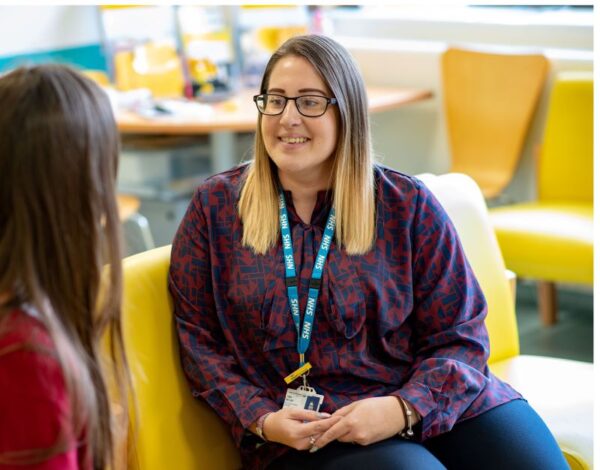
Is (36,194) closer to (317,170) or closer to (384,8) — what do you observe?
(317,170)

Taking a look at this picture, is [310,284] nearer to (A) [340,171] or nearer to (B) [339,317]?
(B) [339,317]

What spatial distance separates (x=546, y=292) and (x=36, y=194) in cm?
304

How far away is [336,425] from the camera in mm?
1959

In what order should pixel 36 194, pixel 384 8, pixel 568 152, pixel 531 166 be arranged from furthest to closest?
pixel 384 8, pixel 531 166, pixel 568 152, pixel 36 194

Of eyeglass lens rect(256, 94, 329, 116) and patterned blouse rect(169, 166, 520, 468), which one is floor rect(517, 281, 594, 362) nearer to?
patterned blouse rect(169, 166, 520, 468)

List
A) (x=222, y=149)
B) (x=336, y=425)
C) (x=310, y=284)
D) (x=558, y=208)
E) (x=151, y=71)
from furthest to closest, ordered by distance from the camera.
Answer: (x=151, y=71) < (x=222, y=149) < (x=558, y=208) < (x=310, y=284) < (x=336, y=425)

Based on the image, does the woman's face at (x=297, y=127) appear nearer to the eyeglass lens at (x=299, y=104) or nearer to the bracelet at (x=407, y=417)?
the eyeglass lens at (x=299, y=104)

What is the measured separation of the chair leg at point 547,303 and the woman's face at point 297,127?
217 centimetres

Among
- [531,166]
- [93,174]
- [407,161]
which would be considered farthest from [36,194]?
[407,161]

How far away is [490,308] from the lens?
250cm

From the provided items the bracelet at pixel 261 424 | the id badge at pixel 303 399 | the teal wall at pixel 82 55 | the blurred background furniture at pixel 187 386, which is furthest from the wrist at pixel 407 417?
the teal wall at pixel 82 55

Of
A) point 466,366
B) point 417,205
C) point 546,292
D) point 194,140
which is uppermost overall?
point 417,205

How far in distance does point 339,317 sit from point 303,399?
0.19 meters

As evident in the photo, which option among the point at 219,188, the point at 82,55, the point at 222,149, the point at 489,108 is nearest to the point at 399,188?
the point at 219,188
